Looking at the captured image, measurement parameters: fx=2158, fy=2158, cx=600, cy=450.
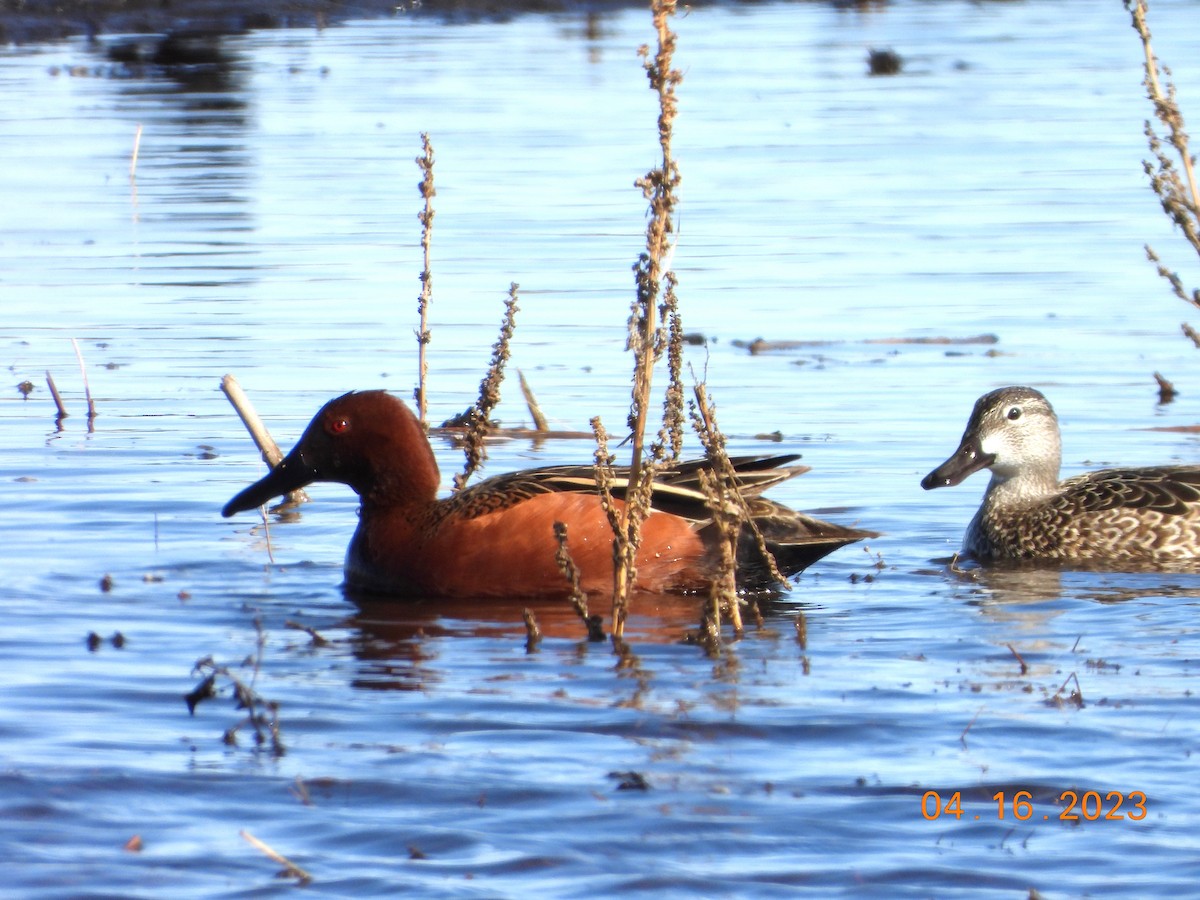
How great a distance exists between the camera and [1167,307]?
568 inches

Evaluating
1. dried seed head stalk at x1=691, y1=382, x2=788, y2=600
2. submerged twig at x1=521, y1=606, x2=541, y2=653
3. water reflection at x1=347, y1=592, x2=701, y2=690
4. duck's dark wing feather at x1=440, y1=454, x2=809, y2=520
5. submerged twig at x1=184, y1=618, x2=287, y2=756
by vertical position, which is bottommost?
water reflection at x1=347, y1=592, x2=701, y2=690

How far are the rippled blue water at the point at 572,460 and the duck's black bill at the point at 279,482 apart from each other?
30cm

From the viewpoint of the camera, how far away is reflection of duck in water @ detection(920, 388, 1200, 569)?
9000 mm

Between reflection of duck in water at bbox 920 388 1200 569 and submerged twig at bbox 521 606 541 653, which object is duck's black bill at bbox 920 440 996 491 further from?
submerged twig at bbox 521 606 541 653

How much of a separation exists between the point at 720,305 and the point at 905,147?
327 inches

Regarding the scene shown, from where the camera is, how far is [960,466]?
9.48 m

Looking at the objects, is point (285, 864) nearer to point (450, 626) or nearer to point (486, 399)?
point (450, 626)

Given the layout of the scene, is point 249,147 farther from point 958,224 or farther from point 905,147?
point 958,224

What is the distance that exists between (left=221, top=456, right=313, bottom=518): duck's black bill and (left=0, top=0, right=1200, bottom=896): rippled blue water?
0.30 meters

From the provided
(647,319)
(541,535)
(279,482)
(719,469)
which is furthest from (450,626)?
(647,319)

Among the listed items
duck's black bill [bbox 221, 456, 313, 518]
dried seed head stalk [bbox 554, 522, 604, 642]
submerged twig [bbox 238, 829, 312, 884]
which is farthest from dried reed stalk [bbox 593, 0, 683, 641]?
submerged twig [bbox 238, 829, 312, 884]

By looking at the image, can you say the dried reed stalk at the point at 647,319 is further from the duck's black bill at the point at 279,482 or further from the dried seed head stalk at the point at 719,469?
the duck's black bill at the point at 279,482

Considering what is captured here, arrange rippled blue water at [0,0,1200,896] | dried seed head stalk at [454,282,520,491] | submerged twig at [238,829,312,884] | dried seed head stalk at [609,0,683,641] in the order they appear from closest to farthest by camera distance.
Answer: submerged twig at [238,829,312,884]
rippled blue water at [0,0,1200,896]
dried seed head stalk at [609,0,683,641]
dried seed head stalk at [454,282,520,491]

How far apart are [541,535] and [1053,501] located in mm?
2570
